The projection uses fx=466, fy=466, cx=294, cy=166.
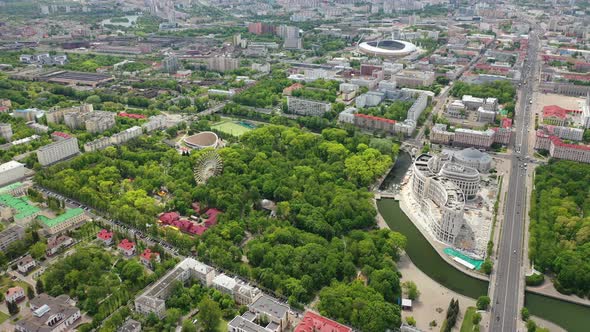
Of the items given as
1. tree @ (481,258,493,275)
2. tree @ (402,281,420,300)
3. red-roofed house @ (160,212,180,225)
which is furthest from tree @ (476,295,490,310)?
red-roofed house @ (160,212,180,225)

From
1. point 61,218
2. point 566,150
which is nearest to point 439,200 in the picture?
point 566,150

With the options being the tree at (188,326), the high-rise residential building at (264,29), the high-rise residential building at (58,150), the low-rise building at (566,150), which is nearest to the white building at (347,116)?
the low-rise building at (566,150)

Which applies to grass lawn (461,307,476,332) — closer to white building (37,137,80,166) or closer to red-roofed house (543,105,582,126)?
red-roofed house (543,105,582,126)

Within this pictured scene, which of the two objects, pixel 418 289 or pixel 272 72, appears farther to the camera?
pixel 272 72

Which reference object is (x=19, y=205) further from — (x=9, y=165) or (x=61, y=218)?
(x=9, y=165)

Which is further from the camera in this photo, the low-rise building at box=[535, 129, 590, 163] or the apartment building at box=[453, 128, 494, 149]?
the apartment building at box=[453, 128, 494, 149]

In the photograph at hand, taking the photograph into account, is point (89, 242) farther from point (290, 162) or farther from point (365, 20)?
point (365, 20)

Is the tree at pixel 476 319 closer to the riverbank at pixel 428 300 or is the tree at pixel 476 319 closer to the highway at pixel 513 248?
the riverbank at pixel 428 300

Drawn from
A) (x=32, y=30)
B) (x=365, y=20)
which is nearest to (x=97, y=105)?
(x=32, y=30)
